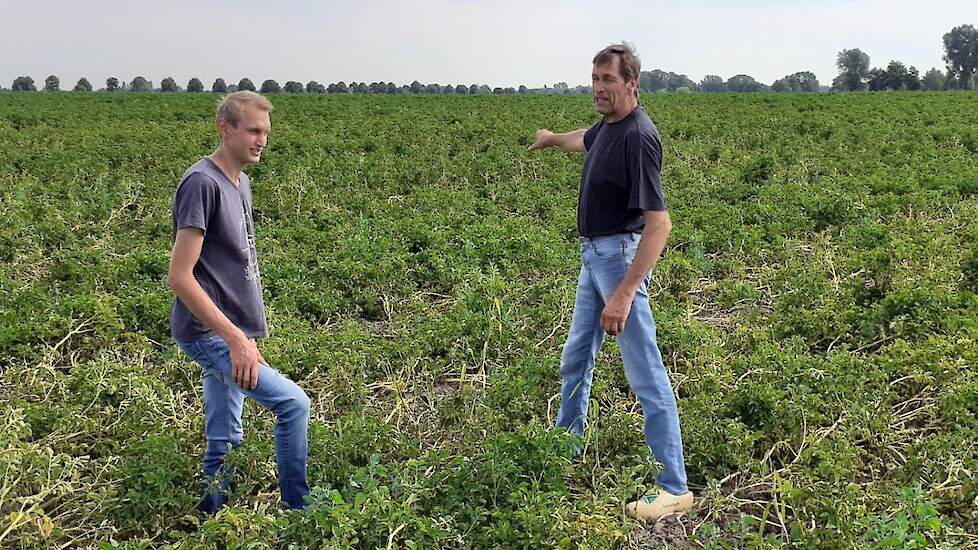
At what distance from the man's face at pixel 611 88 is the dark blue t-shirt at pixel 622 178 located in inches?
3.7

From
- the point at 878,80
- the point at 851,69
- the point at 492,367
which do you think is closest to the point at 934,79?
the point at 851,69

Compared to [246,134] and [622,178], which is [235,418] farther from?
[622,178]

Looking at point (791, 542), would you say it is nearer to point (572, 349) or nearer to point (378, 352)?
point (572, 349)

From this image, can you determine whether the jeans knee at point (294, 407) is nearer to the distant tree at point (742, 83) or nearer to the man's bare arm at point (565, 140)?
the man's bare arm at point (565, 140)

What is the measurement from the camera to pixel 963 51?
109438 millimetres

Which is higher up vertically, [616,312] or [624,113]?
[624,113]

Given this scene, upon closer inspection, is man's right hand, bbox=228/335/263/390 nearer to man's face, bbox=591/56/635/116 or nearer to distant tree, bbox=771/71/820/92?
man's face, bbox=591/56/635/116

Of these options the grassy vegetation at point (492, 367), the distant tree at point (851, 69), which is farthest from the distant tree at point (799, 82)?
the grassy vegetation at point (492, 367)

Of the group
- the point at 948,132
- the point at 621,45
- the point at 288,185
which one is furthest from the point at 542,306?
the point at 948,132

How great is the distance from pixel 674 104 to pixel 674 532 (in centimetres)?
2912

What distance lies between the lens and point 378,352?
607 centimetres

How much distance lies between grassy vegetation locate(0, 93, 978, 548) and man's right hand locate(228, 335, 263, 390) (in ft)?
2.12

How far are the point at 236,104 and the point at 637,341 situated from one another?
7.32ft

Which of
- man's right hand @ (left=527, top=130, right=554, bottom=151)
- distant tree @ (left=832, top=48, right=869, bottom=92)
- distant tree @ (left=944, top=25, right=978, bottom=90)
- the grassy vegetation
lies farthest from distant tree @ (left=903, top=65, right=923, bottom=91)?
man's right hand @ (left=527, top=130, right=554, bottom=151)
